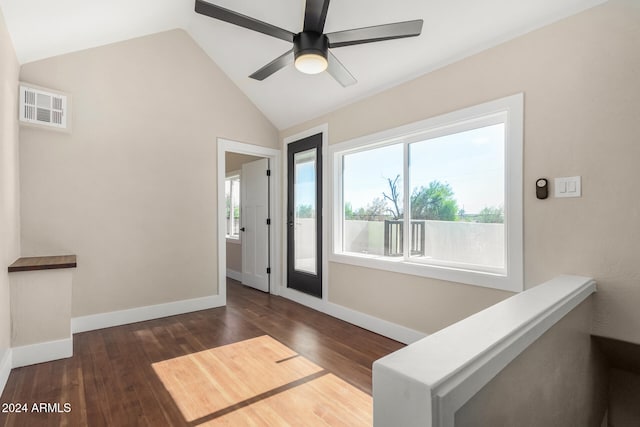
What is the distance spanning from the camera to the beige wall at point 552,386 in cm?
92

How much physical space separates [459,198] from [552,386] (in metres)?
1.52

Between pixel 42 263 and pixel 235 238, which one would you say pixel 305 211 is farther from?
pixel 42 263

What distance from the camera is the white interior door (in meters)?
4.71

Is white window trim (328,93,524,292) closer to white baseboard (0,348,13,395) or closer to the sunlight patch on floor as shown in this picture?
the sunlight patch on floor

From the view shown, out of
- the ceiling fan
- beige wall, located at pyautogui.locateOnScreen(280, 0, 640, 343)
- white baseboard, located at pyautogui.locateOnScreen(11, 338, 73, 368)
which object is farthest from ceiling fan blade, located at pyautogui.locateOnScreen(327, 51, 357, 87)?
white baseboard, located at pyautogui.locateOnScreen(11, 338, 73, 368)

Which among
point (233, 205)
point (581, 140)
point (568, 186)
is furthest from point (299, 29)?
point (233, 205)

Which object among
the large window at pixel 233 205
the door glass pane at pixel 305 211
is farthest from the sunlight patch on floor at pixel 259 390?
the large window at pixel 233 205

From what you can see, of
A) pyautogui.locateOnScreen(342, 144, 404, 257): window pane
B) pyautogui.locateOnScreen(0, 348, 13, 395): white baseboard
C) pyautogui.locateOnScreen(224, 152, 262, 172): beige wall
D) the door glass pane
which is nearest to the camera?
pyautogui.locateOnScreen(0, 348, 13, 395): white baseboard

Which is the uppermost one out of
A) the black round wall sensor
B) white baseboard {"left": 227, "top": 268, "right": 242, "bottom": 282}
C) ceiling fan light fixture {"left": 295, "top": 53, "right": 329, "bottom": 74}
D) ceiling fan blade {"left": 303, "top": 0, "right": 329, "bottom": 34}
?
ceiling fan blade {"left": 303, "top": 0, "right": 329, "bottom": 34}

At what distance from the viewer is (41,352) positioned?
2.50m

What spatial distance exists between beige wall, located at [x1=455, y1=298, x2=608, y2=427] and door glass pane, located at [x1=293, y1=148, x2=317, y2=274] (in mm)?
2689

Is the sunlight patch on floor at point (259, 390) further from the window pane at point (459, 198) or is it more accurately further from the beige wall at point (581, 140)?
the window pane at point (459, 198)

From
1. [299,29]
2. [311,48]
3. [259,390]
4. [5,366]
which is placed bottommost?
[259,390]

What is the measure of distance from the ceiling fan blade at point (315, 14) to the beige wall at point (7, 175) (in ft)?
7.24
